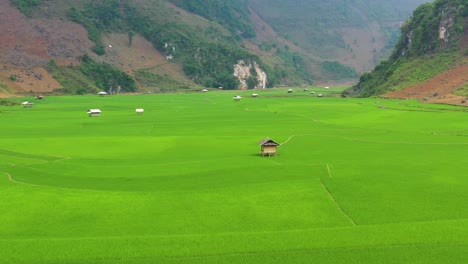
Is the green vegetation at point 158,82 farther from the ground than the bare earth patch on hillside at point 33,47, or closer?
closer

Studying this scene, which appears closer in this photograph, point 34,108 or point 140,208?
point 140,208

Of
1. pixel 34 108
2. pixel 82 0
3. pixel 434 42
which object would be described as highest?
pixel 82 0

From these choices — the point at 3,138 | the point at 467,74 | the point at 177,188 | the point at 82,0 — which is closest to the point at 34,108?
the point at 3,138

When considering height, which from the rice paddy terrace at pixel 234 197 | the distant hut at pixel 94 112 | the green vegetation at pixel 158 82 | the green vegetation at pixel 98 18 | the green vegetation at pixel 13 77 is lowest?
the green vegetation at pixel 158 82

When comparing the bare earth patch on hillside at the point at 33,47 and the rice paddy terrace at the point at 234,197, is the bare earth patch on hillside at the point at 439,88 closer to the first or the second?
the rice paddy terrace at the point at 234,197

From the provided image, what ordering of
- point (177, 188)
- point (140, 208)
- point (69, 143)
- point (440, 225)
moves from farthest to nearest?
point (69, 143), point (177, 188), point (140, 208), point (440, 225)

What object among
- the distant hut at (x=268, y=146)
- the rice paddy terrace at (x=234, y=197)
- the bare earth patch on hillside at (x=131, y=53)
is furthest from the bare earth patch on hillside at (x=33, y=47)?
the distant hut at (x=268, y=146)

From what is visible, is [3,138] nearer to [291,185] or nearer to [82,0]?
[291,185]

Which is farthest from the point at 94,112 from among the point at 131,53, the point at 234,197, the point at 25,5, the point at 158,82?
the point at 131,53
